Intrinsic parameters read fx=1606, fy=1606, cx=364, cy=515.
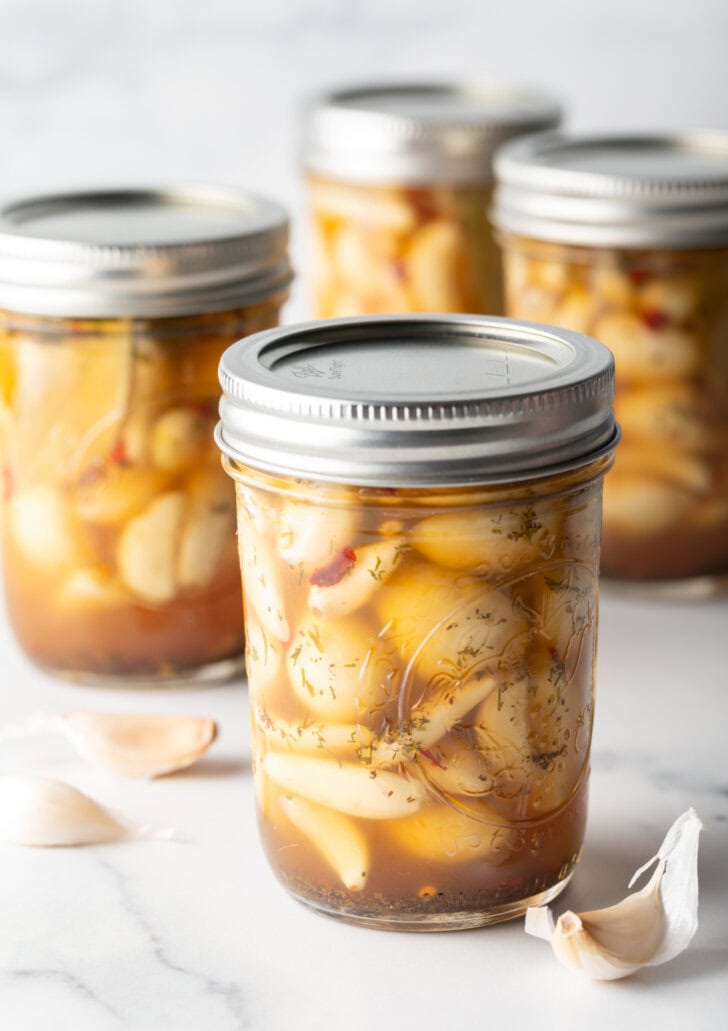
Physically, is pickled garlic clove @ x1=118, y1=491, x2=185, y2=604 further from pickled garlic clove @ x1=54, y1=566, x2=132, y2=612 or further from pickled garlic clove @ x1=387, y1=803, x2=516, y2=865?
pickled garlic clove @ x1=387, y1=803, x2=516, y2=865

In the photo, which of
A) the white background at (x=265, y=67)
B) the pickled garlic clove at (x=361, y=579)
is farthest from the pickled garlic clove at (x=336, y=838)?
the white background at (x=265, y=67)

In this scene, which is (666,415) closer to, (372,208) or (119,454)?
(372,208)

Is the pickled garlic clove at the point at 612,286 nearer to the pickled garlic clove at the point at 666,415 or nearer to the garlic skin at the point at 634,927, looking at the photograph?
the pickled garlic clove at the point at 666,415

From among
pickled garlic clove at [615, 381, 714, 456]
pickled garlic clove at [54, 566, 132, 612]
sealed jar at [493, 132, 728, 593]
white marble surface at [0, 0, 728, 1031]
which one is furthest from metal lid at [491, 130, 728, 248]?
pickled garlic clove at [54, 566, 132, 612]

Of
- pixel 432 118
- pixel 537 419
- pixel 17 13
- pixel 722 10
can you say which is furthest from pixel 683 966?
pixel 17 13

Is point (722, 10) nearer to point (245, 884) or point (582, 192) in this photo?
point (582, 192)

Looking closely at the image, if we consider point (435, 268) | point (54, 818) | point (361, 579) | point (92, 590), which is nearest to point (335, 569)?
point (361, 579)

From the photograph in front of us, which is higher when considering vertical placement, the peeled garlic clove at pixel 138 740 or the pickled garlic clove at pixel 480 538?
the pickled garlic clove at pixel 480 538

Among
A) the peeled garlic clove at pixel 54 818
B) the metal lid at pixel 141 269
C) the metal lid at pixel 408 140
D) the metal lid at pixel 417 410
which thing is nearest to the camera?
the metal lid at pixel 417 410
